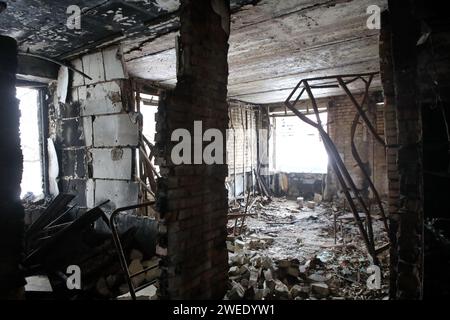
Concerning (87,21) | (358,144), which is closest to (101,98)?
(87,21)

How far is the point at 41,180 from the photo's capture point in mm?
5676

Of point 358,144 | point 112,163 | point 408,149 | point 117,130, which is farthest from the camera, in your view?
point 358,144

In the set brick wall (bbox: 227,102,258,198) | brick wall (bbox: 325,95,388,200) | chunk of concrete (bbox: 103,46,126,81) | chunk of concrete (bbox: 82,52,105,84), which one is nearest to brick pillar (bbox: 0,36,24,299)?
chunk of concrete (bbox: 103,46,126,81)

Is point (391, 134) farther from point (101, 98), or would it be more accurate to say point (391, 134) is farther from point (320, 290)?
point (101, 98)

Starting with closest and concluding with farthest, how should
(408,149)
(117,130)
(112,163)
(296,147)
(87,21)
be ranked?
(408,149)
(87,21)
(117,130)
(112,163)
(296,147)

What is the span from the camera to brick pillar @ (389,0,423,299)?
2.42 m

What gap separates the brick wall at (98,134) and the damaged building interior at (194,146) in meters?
0.03

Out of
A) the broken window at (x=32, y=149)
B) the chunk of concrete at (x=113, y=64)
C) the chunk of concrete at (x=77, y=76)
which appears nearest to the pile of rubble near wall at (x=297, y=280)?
the chunk of concrete at (x=113, y=64)

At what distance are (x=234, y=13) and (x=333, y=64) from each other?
Answer: 3.18 metres

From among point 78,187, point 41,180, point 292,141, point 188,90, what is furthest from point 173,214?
point 292,141

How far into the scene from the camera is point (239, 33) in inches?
151

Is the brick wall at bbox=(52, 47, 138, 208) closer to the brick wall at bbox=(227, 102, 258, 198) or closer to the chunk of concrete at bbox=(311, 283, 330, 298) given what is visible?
the chunk of concrete at bbox=(311, 283, 330, 298)

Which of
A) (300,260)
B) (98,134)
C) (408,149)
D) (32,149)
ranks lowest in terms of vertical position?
(300,260)

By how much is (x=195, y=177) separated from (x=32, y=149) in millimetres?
4829
